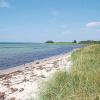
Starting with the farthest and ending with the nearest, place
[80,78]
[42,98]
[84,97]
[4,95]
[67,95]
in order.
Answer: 1. [4,95]
2. [80,78]
3. [42,98]
4. [67,95]
5. [84,97]

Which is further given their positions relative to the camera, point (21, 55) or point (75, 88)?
A: point (21, 55)

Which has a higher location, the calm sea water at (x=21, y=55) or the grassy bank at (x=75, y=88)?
the grassy bank at (x=75, y=88)

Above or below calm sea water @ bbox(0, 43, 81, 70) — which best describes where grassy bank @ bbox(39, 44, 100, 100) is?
above

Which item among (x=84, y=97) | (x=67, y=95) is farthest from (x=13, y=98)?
(x=84, y=97)

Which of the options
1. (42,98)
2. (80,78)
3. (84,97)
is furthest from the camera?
(80,78)

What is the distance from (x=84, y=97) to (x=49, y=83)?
1601 millimetres

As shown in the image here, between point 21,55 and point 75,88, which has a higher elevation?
point 75,88

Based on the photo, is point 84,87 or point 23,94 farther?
point 23,94

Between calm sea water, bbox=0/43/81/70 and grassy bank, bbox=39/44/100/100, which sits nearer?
grassy bank, bbox=39/44/100/100

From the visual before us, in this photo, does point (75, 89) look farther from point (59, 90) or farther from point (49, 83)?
point (49, 83)

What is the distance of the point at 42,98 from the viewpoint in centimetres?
499

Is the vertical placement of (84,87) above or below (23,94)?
above

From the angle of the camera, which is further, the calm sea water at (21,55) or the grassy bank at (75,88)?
the calm sea water at (21,55)

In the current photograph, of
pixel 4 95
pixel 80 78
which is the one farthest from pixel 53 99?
pixel 4 95
